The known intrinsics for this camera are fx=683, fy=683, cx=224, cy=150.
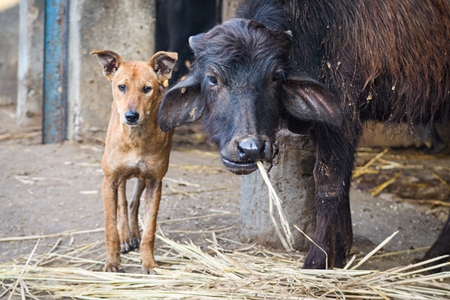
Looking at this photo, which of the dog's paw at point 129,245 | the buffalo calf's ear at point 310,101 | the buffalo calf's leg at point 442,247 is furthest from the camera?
the buffalo calf's leg at point 442,247

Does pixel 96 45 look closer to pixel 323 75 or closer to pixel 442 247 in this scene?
pixel 323 75

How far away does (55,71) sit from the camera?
796 cm

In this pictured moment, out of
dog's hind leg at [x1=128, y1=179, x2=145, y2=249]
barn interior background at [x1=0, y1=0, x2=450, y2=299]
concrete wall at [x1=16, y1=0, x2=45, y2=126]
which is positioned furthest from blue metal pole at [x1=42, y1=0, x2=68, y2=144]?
dog's hind leg at [x1=128, y1=179, x2=145, y2=249]

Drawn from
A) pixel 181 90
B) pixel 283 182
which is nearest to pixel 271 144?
pixel 181 90

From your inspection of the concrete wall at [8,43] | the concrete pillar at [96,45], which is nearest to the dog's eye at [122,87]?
the concrete pillar at [96,45]

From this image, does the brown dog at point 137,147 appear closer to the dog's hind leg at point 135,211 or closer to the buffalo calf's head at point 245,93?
the buffalo calf's head at point 245,93

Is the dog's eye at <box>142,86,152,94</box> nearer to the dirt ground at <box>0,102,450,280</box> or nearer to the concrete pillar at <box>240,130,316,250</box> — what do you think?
the concrete pillar at <box>240,130,316,250</box>

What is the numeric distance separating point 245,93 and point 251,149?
1.25 ft

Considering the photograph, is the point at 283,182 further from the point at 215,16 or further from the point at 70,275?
the point at 215,16

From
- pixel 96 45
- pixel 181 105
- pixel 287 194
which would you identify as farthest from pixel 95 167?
pixel 181 105

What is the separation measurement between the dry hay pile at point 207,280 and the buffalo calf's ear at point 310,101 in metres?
0.93

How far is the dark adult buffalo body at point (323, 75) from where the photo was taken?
4.03 m

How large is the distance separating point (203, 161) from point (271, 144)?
3887 millimetres

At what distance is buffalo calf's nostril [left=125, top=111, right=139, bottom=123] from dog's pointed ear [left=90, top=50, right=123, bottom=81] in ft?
1.56
